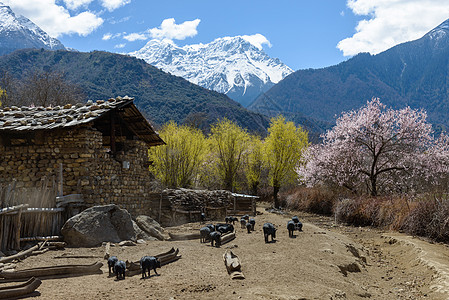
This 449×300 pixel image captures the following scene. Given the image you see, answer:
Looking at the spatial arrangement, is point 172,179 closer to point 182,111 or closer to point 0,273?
point 0,273

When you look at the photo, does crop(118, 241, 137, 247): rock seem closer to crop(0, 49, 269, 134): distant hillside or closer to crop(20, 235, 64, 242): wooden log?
crop(20, 235, 64, 242): wooden log

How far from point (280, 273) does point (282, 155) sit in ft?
74.3

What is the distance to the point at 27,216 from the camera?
947cm

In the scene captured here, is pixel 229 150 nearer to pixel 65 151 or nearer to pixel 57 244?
pixel 65 151

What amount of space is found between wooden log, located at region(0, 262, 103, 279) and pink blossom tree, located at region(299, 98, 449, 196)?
17381 millimetres

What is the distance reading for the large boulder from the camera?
32.6 feet

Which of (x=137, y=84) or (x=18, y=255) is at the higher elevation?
(x=137, y=84)

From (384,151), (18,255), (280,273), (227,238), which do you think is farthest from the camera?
(384,151)

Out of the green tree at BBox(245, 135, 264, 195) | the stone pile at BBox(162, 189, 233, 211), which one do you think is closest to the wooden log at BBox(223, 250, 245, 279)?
the stone pile at BBox(162, 189, 233, 211)

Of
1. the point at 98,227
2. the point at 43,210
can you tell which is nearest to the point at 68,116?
the point at 43,210

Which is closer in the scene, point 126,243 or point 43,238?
point 43,238

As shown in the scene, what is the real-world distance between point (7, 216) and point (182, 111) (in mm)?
90290

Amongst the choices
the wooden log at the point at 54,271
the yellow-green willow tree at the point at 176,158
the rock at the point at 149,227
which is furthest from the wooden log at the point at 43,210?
the yellow-green willow tree at the point at 176,158

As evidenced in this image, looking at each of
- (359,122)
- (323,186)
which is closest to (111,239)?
(359,122)
